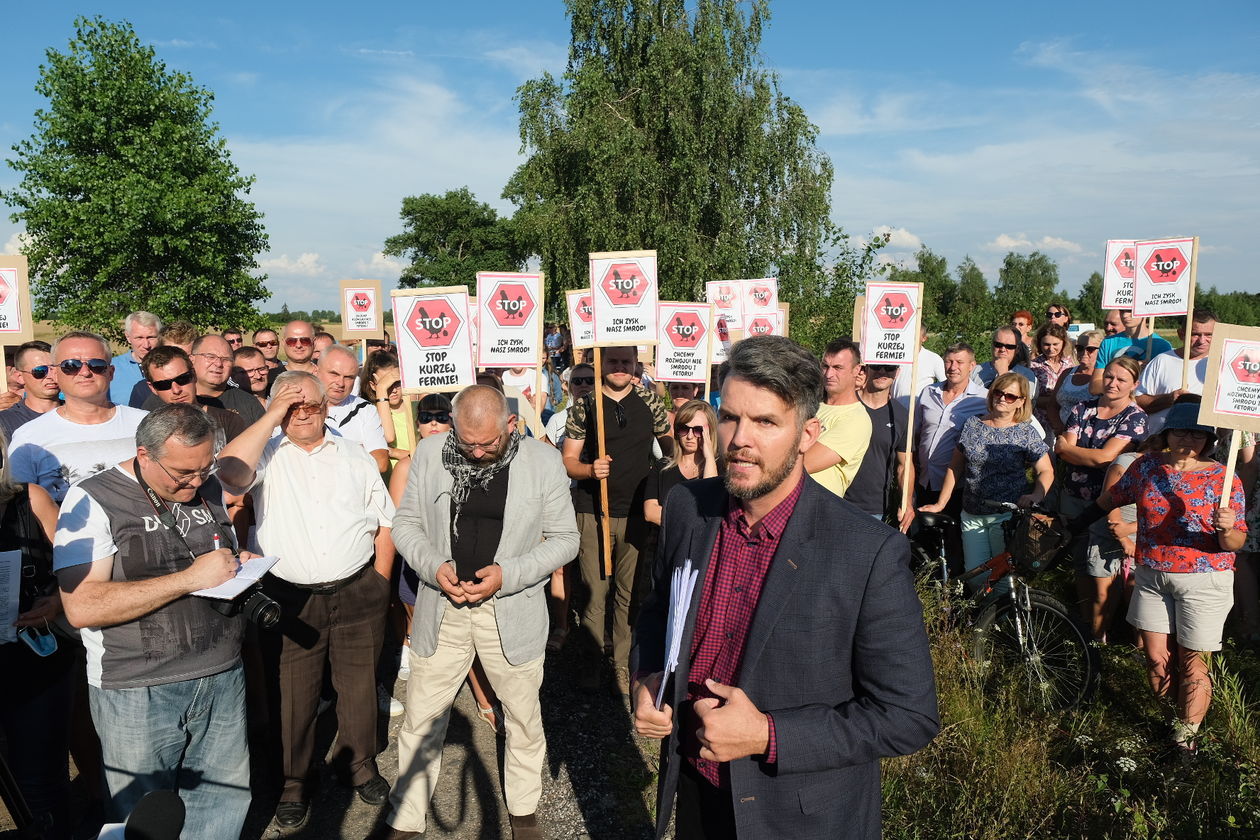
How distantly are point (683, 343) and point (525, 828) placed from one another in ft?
16.0

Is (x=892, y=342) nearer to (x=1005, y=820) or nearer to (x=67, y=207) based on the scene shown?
(x=1005, y=820)

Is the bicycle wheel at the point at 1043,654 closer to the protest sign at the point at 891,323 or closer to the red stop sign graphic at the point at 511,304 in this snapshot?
the protest sign at the point at 891,323

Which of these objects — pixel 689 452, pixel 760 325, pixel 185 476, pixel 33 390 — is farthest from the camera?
pixel 760 325

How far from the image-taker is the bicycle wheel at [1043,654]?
15.2 feet

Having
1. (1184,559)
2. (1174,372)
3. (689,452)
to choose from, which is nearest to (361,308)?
(689,452)

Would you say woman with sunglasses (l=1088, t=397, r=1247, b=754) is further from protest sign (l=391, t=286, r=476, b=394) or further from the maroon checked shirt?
protest sign (l=391, t=286, r=476, b=394)

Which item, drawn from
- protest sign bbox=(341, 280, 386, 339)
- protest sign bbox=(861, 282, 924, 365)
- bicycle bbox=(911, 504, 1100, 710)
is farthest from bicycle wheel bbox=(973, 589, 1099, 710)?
protest sign bbox=(341, 280, 386, 339)

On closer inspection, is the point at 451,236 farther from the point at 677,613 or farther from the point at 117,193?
the point at 677,613

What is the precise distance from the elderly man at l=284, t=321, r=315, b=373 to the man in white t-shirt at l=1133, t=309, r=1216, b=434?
7.06 metres

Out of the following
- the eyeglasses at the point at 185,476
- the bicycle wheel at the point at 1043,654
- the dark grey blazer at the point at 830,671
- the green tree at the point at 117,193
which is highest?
the green tree at the point at 117,193

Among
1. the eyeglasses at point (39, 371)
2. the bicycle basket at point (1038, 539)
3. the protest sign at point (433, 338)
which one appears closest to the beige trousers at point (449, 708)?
the protest sign at point (433, 338)

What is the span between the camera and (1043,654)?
15.6 feet

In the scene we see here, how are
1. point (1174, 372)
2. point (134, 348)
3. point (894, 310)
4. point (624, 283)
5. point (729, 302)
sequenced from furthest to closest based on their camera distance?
point (729, 302)
point (894, 310)
point (1174, 372)
point (134, 348)
point (624, 283)

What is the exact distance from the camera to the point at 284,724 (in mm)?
4152
